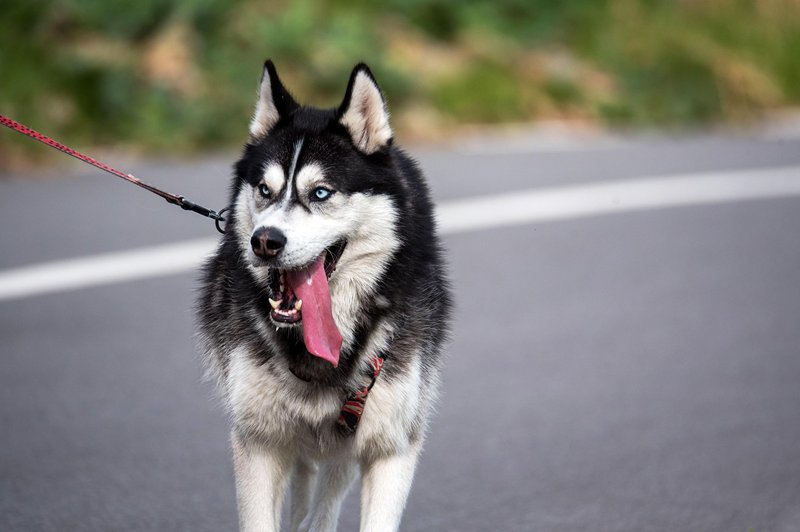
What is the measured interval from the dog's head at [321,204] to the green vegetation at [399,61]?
8423 mm

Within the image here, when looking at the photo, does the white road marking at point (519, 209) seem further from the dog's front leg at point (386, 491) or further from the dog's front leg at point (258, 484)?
the dog's front leg at point (386, 491)

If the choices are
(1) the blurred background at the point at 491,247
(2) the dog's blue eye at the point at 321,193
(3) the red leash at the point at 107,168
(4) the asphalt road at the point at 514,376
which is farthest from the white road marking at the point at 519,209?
(2) the dog's blue eye at the point at 321,193

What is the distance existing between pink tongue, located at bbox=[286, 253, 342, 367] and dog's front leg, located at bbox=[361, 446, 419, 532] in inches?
15.6

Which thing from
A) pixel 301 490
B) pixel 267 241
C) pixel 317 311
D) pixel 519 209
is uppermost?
pixel 267 241

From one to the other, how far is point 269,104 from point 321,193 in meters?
0.47

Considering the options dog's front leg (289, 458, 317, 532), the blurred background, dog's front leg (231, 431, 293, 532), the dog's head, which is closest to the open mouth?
the dog's head

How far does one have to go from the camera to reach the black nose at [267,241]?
4125 millimetres

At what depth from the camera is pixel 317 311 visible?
14.2ft

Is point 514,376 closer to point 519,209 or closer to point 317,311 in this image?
point 317,311

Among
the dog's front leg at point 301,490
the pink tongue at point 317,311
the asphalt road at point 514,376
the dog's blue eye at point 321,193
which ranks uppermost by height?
the dog's blue eye at point 321,193

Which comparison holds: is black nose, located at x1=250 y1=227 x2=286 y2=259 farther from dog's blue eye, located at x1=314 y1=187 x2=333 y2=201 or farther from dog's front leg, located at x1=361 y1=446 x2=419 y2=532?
dog's front leg, located at x1=361 y1=446 x2=419 y2=532

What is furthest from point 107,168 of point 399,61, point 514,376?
point 399,61

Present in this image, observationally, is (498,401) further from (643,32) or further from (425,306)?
(643,32)

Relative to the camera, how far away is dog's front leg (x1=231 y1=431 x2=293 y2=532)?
4352mm
